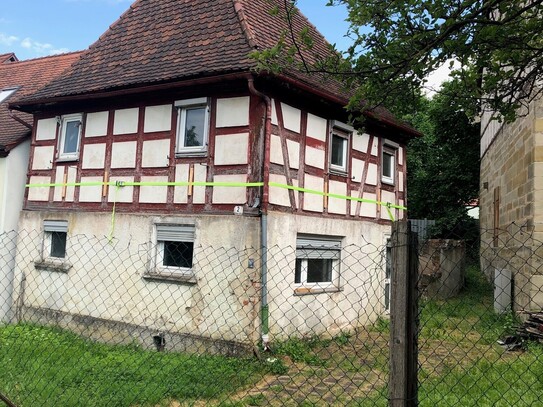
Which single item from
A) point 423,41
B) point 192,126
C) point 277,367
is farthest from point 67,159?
point 423,41

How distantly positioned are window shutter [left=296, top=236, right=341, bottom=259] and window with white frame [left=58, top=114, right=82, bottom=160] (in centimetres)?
525

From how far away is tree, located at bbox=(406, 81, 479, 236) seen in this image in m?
23.5

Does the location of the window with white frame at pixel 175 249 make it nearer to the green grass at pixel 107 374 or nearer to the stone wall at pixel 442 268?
the green grass at pixel 107 374

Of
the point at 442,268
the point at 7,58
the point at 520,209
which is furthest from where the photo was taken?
the point at 7,58

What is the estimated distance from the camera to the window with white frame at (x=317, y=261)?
31.4 ft

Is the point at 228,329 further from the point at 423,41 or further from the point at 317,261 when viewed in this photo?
the point at 423,41

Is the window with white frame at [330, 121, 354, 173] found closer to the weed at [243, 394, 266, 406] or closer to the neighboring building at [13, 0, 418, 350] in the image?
the neighboring building at [13, 0, 418, 350]

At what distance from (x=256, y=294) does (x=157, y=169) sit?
313 cm

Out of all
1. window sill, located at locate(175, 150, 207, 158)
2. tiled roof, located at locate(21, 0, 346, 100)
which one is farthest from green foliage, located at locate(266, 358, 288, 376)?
tiled roof, located at locate(21, 0, 346, 100)

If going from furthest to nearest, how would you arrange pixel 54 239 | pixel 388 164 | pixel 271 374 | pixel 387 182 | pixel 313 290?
pixel 388 164, pixel 387 182, pixel 54 239, pixel 313 290, pixel 271 374

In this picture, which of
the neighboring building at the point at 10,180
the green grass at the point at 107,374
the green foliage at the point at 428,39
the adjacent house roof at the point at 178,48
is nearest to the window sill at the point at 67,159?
the adjacent house roof at the point at 178,48

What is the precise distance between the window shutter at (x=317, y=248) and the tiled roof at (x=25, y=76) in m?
7.92

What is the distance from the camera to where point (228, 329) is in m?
8.36

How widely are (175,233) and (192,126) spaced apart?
1960 millimetres
